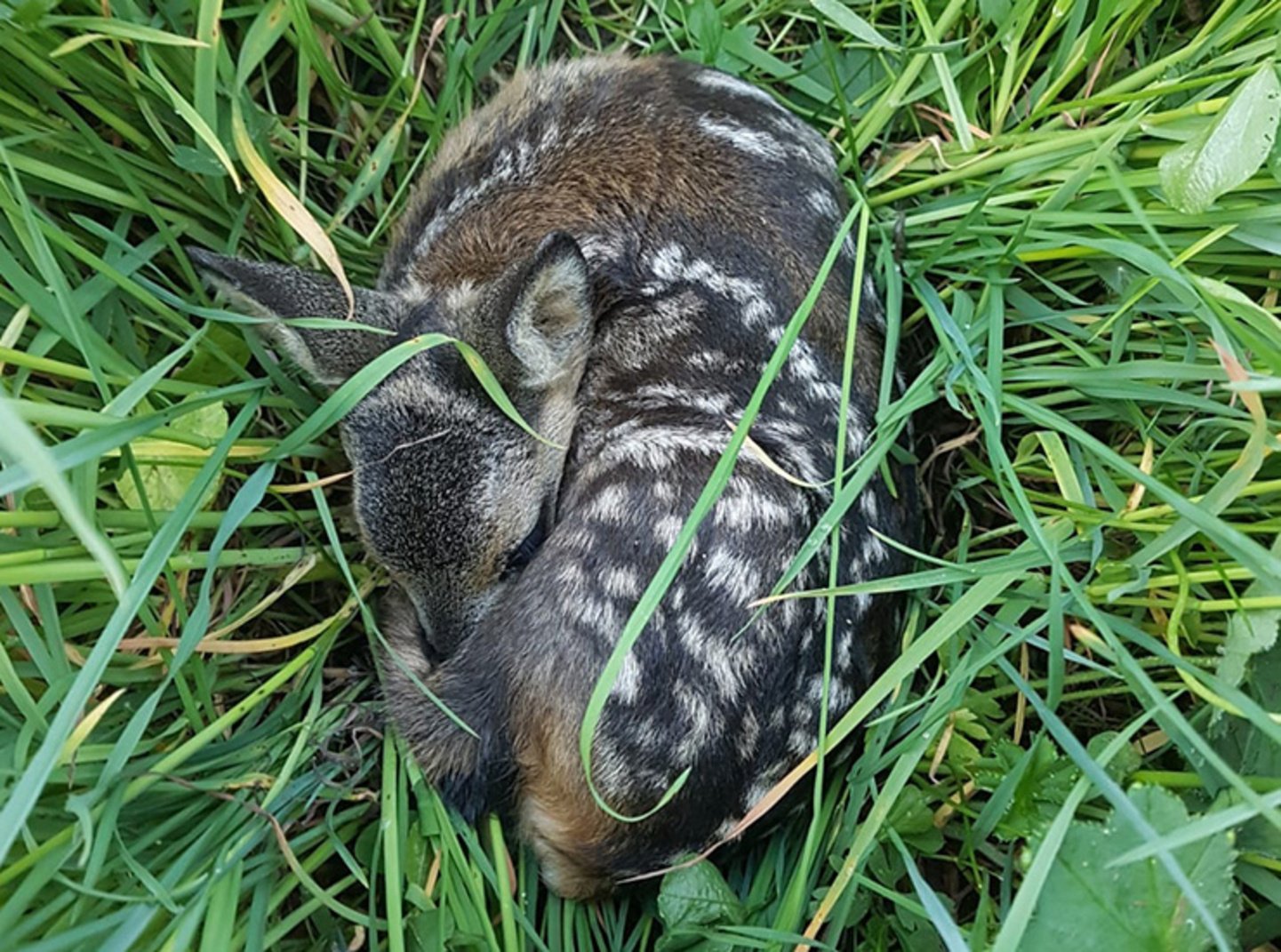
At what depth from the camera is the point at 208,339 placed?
7.46ft

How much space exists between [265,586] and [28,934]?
823 millimetres

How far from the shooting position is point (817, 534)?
6.91 feet

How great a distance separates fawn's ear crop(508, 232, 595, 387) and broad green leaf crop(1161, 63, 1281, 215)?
1.12 m

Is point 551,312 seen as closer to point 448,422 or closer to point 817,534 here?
point 448,422

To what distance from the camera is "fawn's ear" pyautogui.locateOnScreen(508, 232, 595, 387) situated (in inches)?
84.2

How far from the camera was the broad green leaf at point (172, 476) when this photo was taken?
2117mm

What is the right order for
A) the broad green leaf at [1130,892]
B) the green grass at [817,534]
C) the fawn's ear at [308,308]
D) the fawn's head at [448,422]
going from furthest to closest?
the fawn's head at [448,422] → the fawn's ear at [308,308] → the green grass at [817,534] → the broad green leaf at [1130,892]

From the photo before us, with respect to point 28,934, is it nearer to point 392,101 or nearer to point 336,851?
point 336,851

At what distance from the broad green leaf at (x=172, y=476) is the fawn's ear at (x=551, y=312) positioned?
0.62 meters

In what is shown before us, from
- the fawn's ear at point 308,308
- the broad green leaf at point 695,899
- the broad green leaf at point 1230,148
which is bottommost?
the broad green leaf at point 695,899

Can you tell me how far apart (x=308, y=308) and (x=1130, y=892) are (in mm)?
1785

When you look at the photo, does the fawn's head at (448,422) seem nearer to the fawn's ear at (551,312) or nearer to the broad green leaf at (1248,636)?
the fawn's ear at (551,312)

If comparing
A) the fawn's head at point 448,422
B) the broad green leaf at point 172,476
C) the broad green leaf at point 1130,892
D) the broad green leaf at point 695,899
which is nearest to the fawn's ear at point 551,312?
the fawn's head at point 448,422

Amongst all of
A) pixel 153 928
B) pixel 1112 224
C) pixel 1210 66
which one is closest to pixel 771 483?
pixel 1112 224
